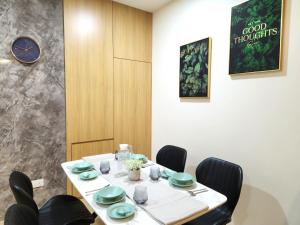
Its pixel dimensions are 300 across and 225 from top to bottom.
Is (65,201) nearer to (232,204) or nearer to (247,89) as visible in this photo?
(232,204)

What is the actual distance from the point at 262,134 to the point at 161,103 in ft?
5.36

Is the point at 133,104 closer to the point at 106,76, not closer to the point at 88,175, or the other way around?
the point at 106,76

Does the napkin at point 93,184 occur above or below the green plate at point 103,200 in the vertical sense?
below

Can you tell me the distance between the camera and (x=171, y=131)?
3078 mm

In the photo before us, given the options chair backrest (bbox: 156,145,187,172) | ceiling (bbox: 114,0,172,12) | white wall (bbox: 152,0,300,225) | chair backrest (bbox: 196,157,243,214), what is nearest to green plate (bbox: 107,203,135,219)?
chair backrest (bbox: 196,157,243,214)

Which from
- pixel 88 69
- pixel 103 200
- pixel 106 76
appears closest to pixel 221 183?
pixel 103 200

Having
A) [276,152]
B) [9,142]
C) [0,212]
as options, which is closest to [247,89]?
[276,152]

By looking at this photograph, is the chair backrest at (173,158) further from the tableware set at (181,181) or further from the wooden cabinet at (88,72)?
the wooden cabinet at (88,72)

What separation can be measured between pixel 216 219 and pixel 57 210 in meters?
1.39

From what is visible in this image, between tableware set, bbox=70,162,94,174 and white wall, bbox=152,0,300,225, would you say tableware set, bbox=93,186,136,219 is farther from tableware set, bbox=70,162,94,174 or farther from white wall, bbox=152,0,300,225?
white wall, bbox=152,0,300,225

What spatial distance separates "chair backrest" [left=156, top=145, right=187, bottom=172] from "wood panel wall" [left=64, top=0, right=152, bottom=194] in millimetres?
904

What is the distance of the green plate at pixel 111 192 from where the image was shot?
54.5 inches

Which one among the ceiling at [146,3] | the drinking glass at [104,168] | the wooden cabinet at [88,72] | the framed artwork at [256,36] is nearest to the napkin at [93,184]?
the drinking glass at [104,168]

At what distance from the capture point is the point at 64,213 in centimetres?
177
